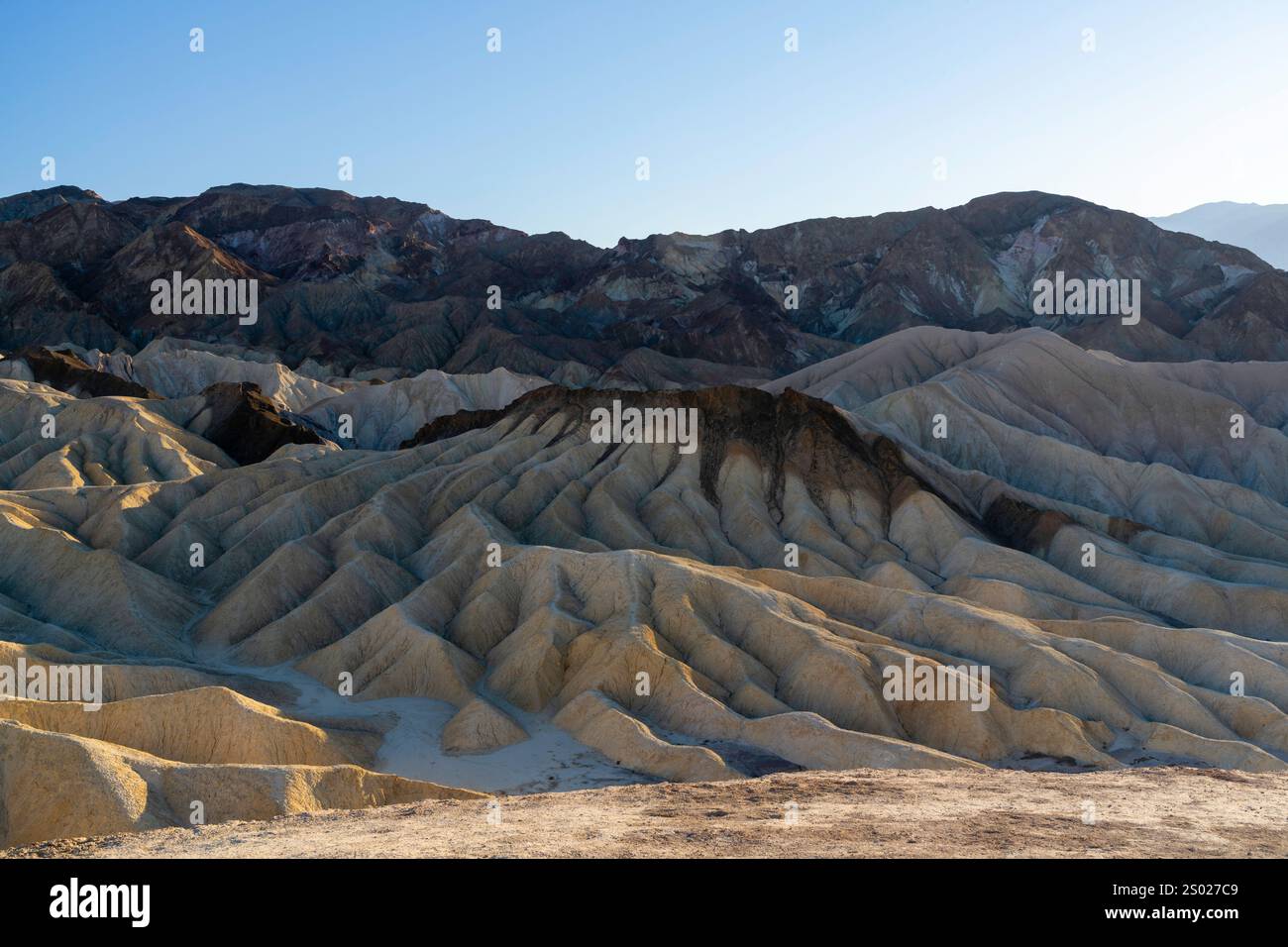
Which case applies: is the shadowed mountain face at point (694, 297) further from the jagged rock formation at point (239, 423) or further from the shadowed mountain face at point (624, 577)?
the jagged rock formation at point (239, 423)

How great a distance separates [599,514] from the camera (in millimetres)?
66938

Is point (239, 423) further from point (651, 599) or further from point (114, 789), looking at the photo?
point (114, 789)

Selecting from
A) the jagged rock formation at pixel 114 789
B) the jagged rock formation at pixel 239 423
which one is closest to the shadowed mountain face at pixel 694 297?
the jagged rock formation at pixel 239 423

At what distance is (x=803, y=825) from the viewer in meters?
21.4

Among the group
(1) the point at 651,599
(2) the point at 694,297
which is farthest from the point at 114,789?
(2) the point at 694,297

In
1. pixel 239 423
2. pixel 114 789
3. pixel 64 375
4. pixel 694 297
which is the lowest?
pixel 114 789

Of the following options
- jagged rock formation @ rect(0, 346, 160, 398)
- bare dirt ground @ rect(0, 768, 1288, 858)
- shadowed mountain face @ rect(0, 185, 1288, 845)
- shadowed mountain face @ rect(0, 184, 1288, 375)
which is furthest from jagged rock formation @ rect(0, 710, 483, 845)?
shadowed mountain face @ rect(0, 184, 1288, 375)

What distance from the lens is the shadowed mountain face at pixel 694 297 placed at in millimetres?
155625

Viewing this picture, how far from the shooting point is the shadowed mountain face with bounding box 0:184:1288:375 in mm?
155625

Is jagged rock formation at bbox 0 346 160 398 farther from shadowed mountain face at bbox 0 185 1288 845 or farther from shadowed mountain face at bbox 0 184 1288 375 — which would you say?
Result: shadowed mountain face at bbox 0 184 1288 375

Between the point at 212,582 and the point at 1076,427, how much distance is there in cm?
7385

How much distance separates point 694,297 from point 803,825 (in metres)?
170

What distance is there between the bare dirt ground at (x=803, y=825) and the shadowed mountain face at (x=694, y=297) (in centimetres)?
12308
